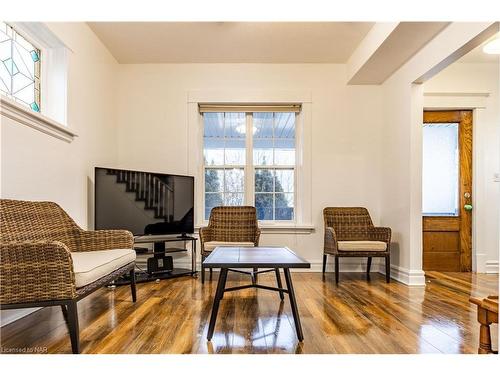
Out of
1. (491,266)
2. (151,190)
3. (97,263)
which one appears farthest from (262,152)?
(491,266)

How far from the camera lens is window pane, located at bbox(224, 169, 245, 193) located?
16.1 ft

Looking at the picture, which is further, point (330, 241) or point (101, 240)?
point (330, 241)

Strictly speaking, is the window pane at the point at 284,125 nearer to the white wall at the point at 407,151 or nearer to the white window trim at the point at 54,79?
the white wall at the point at 407,151

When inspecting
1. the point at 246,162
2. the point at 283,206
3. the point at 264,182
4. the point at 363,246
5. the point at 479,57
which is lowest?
the point at 363,246

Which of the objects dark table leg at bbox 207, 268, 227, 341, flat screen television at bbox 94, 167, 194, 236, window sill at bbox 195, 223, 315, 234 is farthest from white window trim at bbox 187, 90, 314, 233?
dark table leg at bbox 207, 268, 227, 341

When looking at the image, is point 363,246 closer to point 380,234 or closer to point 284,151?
point 380,234

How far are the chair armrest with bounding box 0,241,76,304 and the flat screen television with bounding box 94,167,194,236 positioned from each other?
5.85 feet

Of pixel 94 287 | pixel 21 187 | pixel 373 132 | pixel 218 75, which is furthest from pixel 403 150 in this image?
pixel 21 187

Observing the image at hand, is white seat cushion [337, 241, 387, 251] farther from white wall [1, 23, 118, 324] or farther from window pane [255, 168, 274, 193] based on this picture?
white wall [1, 23, 118, 324]

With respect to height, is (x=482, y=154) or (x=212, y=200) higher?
(x=482, y=154)

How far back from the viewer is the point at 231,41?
13.6 feet

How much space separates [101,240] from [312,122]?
3.02 m

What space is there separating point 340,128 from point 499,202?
7.44 ft

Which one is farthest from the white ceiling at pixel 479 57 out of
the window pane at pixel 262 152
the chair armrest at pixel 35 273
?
the chair armrest at pixel 35 273
